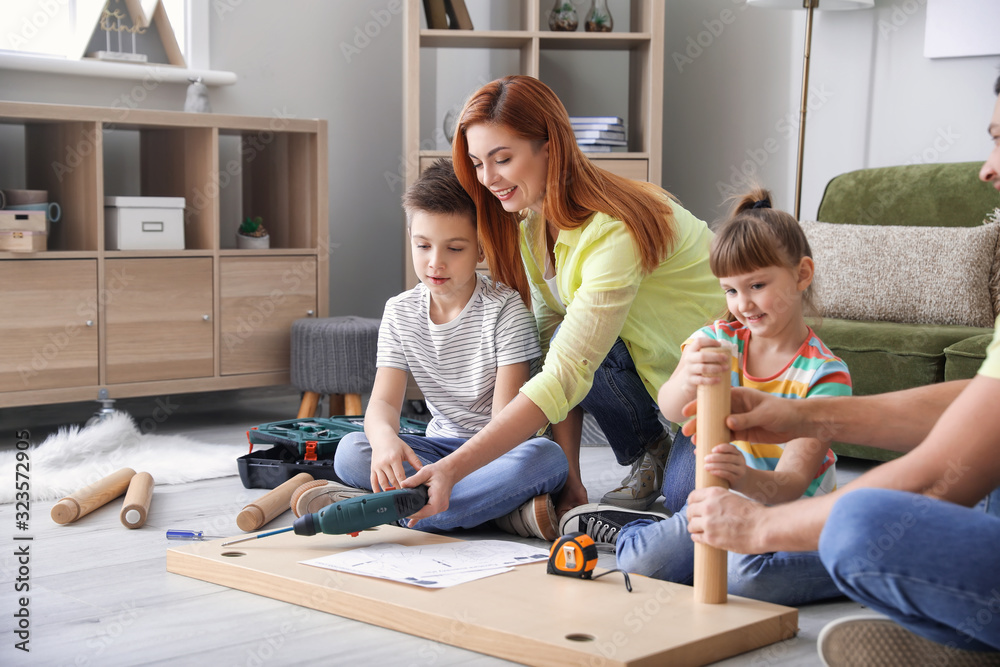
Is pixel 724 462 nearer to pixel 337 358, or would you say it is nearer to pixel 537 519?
pixel 537 519

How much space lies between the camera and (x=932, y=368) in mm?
2287

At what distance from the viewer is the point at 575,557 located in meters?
1.37

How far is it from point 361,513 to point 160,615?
294 millimetres

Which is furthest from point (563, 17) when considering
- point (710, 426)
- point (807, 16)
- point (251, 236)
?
point (710, 426)

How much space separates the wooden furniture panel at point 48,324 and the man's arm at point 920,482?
6.69 ft

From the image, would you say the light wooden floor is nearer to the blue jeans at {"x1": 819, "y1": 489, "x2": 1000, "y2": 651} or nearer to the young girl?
the young girl

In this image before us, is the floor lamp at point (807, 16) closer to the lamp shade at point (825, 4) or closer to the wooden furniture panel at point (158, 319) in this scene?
the lamp shade at point (825, 4)

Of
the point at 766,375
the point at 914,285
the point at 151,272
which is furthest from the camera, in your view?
the point at 151,272

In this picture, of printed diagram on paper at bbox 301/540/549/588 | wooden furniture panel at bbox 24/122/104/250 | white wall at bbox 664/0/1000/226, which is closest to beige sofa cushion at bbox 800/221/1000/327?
white wall at bbox 664/0/1000/226

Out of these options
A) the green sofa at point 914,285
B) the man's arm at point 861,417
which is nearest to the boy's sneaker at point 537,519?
the man's arm at point 861,417

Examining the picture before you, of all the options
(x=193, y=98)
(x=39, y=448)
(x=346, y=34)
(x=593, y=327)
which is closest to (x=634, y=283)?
(x=593, y=327)

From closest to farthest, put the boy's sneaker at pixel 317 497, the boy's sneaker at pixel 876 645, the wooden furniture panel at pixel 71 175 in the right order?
the boy's sneaker at pixel 876 645
the boy's sneaker at pixel 317 497
the wooden furniture panel at pixel 71 175

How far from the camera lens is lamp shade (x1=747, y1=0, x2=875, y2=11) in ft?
9.70

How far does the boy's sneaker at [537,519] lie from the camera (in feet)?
5.64
